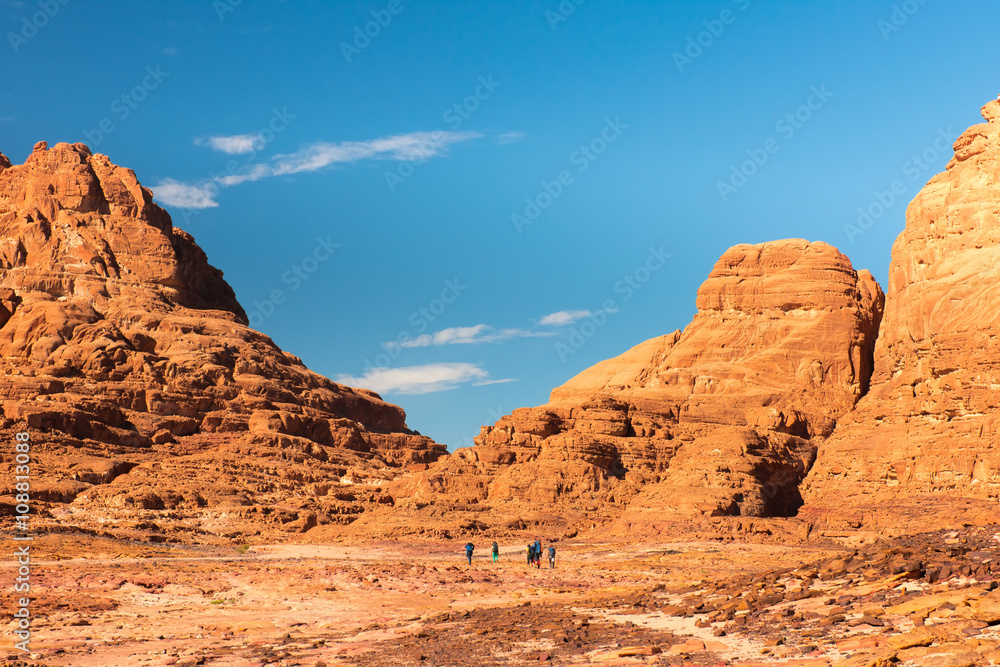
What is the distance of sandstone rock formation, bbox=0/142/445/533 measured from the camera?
6856cm

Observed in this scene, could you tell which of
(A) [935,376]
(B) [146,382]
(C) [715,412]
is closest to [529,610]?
(A) [935,376]

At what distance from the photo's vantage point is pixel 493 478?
2383 inches

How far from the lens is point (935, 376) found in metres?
61.1

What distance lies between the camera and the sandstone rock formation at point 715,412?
5834 centimetres

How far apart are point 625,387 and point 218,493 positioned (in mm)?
28785

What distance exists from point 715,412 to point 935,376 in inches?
516

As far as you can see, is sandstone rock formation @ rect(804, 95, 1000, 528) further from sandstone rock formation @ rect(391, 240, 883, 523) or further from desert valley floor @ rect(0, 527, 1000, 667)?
desert valley floor @ rect(0, 527, 1000, 667)

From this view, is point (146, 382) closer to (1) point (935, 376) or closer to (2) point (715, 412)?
(2) point (715, 412)

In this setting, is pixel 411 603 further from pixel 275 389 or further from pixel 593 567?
pixel 275 389

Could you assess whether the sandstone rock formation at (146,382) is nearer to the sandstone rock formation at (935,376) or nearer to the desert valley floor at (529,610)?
the desert valley floor at (529,610)

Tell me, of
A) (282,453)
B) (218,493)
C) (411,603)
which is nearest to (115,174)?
(282,453)

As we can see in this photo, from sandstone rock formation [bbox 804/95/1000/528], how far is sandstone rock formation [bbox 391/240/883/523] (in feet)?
9.60

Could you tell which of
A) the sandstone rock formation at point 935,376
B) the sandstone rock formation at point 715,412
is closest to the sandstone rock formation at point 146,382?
the sandstone rock formation at point 715,412

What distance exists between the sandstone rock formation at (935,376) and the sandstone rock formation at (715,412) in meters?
2.93
